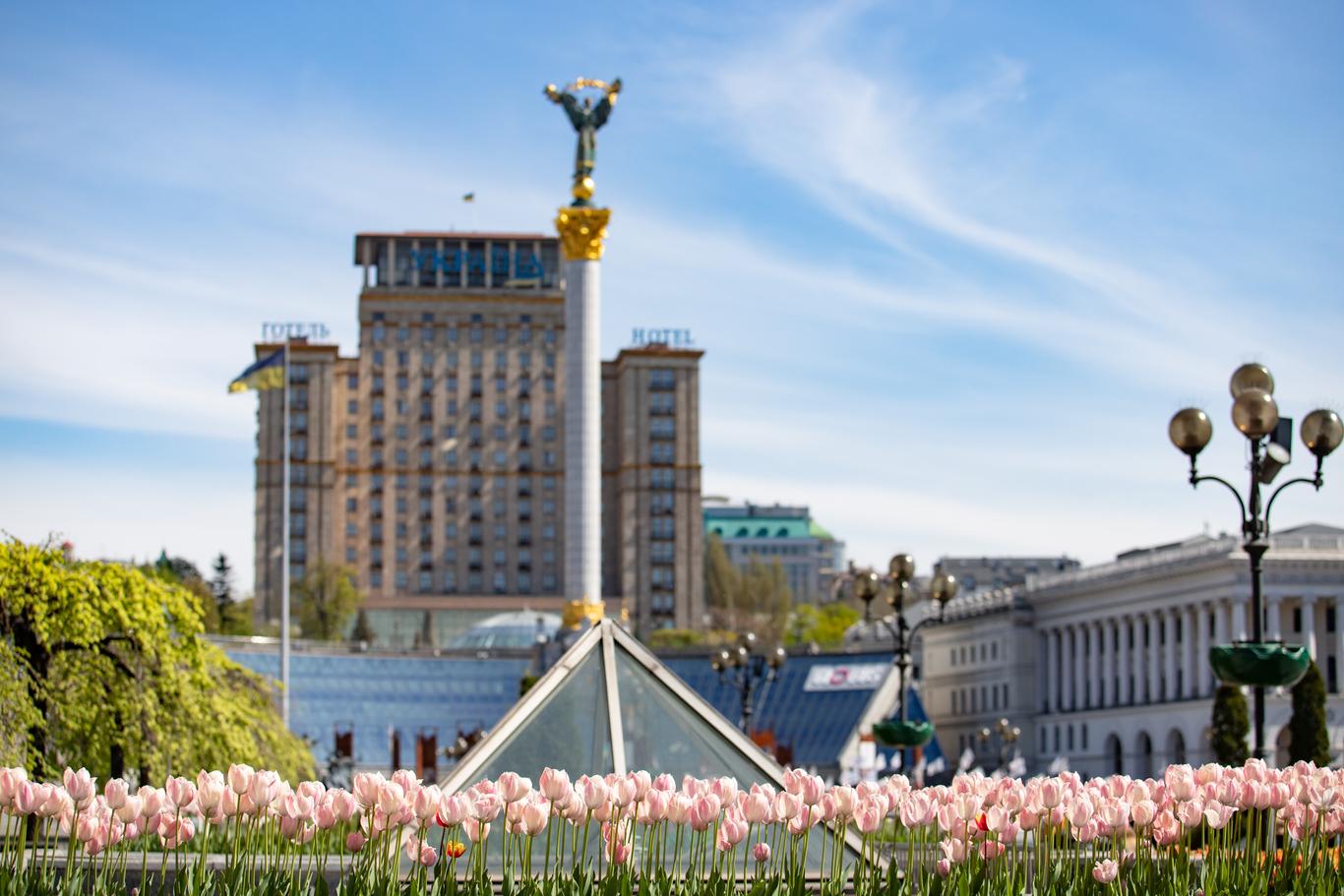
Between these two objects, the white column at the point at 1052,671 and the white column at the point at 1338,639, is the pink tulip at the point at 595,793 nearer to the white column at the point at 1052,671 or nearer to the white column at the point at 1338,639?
the white column at the point at 1338,639

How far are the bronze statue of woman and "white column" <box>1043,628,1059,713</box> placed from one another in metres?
37.1

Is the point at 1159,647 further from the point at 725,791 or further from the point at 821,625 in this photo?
the point at 725,791

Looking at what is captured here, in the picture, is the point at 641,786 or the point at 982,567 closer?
the point at 641,786

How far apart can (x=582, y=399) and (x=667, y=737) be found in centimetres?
6965

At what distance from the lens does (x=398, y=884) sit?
9.41 m

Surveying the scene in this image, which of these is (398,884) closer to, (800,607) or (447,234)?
(447,234)

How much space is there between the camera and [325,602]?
133 metres

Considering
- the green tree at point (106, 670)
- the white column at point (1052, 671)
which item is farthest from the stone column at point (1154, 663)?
the green tree at point (106, 670)

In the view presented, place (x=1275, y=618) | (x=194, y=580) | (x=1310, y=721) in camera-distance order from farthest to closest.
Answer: (x=194, y=580) → (x=1275, y=618) → (x=1310, y=721)

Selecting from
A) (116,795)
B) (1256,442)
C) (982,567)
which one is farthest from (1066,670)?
(116,795)

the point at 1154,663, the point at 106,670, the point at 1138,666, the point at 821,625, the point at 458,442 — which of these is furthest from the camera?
the point at 821,625

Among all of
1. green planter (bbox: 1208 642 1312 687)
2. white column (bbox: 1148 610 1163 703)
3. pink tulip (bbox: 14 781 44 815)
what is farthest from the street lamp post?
white column (bbox: 1148 610 1163 703)

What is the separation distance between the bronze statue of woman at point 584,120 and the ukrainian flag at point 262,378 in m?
22.9

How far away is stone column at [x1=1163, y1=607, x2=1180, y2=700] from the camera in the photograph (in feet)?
302
